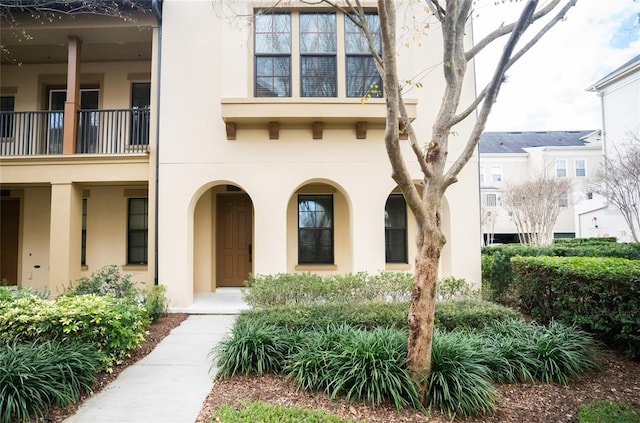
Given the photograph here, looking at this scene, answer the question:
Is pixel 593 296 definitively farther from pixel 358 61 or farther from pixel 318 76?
pixel 318 76

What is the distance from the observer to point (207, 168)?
26.1 feet

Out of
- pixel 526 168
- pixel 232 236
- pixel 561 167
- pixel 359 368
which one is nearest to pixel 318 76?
pixel 232 236

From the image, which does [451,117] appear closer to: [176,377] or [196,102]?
[176,377]

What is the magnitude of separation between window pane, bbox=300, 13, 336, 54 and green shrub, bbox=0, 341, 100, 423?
23.6ft

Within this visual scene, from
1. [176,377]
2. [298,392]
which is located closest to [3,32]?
[176,377]

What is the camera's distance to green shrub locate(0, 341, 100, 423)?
3.31 metres

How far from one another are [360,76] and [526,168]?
97.4 feet

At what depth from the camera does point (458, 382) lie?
3584 millimetres

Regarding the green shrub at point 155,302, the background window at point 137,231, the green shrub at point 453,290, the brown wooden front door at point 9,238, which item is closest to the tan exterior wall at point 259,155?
the green shrub at point 155,302

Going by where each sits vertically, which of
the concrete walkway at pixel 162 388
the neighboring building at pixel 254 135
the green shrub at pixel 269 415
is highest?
the neighboring building at pixel 254 135

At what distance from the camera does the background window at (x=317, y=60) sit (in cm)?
805

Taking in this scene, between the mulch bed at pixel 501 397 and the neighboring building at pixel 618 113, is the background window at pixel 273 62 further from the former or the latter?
the neighboring building at pixel 618 113

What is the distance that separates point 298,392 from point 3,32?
10.9 m

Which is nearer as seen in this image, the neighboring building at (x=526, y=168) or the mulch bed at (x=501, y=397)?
the mulch bed at (x=501, y=397)
